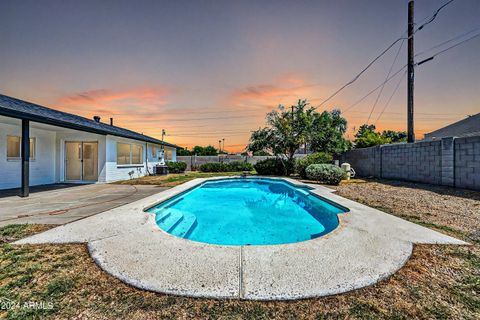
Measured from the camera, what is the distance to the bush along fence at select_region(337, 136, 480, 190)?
21.7ft

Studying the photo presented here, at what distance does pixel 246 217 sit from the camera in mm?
5574

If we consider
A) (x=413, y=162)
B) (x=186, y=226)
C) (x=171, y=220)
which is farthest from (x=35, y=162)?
(x=413, y=162)

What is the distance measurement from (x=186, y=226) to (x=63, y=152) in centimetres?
950

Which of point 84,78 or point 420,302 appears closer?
point 420,302

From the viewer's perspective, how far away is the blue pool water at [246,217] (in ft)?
13.4

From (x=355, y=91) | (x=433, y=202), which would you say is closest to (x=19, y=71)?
(x=433, y=202)

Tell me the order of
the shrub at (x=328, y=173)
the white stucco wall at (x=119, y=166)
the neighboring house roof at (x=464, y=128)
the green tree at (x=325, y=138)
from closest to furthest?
the shrub at (x=328, y=173)
the white stucco wall at (x=119, y=166)
the neighboring house roof at (x=464, y=128)
the green tree at (x=325, y=138)

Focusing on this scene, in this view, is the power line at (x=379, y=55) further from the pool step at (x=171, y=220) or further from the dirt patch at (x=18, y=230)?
the dirt patch at (x=18, y=230)

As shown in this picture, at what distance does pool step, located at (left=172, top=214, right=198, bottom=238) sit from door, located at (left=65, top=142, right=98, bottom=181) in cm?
790

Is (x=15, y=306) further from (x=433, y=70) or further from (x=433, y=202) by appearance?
(x=433, y=70)

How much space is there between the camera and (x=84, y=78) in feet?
34.8

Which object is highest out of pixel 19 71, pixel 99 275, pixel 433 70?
pixel 433 70

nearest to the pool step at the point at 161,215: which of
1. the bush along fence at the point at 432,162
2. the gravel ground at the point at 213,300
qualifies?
the gravel ground at the point at 213,300

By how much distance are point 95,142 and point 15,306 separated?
10.6 metres
